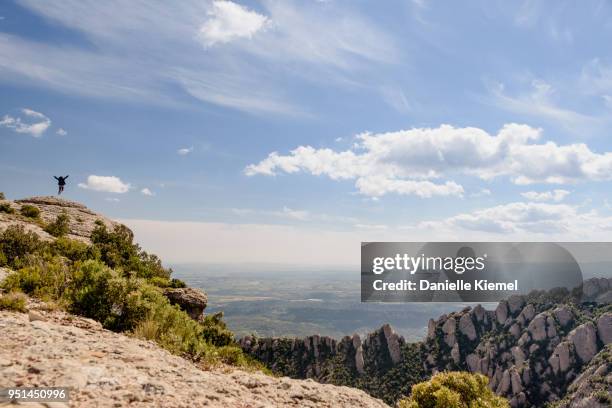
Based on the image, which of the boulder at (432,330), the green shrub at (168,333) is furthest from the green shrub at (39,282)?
the boulder at (432,330)

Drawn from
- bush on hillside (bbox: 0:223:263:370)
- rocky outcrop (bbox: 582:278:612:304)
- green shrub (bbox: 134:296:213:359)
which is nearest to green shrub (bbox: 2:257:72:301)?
bush on hillside (bbox: 0:223:263:370)

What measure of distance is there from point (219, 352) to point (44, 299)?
17.7ft

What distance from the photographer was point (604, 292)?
110250 millimetres

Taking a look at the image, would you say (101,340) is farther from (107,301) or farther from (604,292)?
(604,292)

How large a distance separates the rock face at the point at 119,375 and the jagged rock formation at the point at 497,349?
77290 mm

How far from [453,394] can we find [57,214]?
32.0 meters

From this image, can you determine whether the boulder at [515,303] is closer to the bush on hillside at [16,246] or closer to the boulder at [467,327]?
the boulder at [467,327]

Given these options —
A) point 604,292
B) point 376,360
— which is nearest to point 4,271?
point 376,360

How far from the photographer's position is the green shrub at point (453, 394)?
53.5 feet

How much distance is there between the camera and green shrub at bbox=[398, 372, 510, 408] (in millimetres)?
16297

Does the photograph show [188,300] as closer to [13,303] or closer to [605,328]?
[13,303]

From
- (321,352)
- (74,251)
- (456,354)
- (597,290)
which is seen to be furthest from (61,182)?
(597,290)

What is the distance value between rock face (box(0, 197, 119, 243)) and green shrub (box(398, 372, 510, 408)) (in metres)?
21.8

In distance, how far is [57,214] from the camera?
31.9 metres
